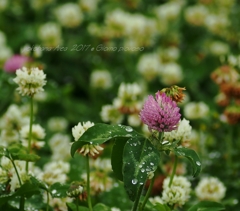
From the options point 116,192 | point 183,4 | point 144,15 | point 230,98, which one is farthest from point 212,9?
point 116,192

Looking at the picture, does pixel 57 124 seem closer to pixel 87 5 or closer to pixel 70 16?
pixel 70 16

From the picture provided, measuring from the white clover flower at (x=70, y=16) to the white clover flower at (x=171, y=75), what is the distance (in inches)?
24.9

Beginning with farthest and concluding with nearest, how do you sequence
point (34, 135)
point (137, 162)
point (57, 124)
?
point (57, 124)
point (34, 135)
point (137, 162)

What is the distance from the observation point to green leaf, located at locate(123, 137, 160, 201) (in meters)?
1.25

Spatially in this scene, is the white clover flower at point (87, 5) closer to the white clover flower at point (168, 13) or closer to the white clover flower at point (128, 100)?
the white clover flower at point (168, 13)

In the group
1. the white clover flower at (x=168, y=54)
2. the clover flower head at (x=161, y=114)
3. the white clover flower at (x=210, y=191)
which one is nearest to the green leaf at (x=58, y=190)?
the clover flower head at (x=161, y=114)

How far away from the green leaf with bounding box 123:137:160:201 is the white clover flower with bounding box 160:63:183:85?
211 cm

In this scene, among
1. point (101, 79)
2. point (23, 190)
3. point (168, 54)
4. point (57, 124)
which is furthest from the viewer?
point (168, 54)

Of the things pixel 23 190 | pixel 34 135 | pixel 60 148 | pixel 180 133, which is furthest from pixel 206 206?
pixel 60 148

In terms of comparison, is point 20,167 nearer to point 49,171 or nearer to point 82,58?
point 49,171

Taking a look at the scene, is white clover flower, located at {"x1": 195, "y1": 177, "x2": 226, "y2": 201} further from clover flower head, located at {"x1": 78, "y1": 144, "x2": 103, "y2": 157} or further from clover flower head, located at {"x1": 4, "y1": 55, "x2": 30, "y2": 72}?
clover flower head, located at {"x1": 4, "y1": 55, "x2": 30, "y2": 72}

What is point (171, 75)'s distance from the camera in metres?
3.41

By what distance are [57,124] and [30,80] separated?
1400 mm

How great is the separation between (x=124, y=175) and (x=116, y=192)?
730 mm
